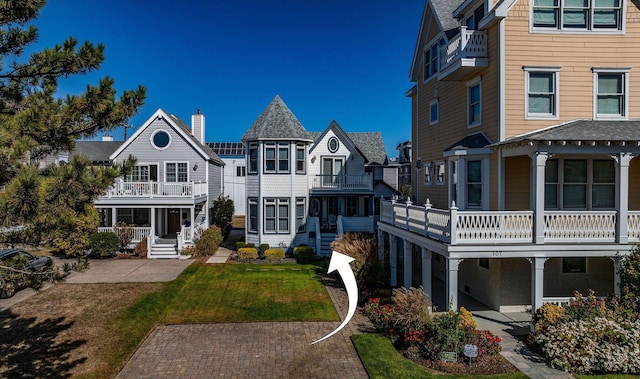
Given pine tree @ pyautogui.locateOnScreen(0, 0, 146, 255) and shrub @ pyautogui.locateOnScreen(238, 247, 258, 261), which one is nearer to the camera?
pine tree @ pyautogui.locateOnScreen(0, 0, 146, 255)

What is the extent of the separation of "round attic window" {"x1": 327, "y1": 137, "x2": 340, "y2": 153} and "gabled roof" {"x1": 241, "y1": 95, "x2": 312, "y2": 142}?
6.28 ft

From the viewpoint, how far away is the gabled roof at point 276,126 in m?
26.5

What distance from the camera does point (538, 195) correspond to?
40.4 ft

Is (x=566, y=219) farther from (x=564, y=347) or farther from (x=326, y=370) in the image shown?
(x=326, y=370)

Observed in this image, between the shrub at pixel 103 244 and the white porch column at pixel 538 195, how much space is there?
22.5 m

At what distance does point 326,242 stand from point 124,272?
1152cm

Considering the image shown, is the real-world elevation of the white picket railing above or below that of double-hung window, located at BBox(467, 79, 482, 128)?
below

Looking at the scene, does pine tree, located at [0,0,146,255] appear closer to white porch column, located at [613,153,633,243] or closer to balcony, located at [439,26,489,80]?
balcony, located at [439,26,489,80]

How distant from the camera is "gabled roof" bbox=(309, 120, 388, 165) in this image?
2877 cm

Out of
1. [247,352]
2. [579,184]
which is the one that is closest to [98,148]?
[247,352]

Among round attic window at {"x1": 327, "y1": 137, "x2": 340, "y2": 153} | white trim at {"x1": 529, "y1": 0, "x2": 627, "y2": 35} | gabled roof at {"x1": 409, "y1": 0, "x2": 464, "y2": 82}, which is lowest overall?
round attic window at {"x1": 327, "y1": 137, "x2": 340, "y2": 153}

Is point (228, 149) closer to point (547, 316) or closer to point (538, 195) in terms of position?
point (538, 195)

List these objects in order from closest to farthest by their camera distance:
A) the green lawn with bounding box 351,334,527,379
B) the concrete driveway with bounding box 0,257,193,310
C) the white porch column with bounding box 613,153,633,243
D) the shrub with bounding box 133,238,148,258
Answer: the green lawn with bounding box 351,334,527,379
the white porch column with bounding box 613,153,633,243
the concrete driveway with bounding box 0,257,193,310
the shrub with bounding box 133,238,148,258

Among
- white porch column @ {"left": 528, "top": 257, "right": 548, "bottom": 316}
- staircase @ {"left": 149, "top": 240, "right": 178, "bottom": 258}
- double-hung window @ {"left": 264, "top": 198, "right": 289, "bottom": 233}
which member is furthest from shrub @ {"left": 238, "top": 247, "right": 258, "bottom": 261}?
white porch column @ {"left": 528, "top": 257, "right": 548, "bottom": 316}
